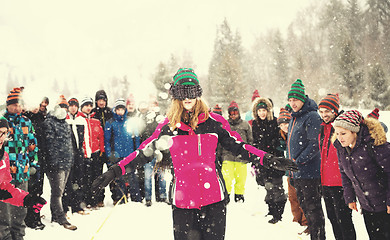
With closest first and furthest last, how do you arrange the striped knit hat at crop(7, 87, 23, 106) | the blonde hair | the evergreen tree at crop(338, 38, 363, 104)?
the blonde hair, the striped knit hat at crop(7, 87, 23, 106), the evergreen tree at crop(338, 38, 363, 104)

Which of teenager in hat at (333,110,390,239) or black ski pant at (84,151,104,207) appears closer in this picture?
teenager in hat at (333,110,390,239)

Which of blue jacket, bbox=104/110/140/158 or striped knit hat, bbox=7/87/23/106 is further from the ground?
striped knit hat, bbox=7/87/23/106

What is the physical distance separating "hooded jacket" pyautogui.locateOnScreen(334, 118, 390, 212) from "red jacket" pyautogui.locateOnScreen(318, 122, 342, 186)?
0.58 m

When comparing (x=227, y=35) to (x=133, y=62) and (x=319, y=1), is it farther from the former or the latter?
(x=133, y=62)

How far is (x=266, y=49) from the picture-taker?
212 ft

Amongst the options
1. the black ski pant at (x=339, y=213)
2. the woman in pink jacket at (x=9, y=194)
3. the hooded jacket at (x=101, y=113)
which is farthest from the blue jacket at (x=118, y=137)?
the black ski pant at (x=339, y=213)

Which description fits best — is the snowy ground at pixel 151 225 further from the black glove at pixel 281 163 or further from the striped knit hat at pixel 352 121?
the black glove at pixel 281 163

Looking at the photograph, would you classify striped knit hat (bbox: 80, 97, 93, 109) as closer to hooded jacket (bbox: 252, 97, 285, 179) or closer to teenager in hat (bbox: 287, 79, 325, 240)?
hooded jacket (bbox: 252, 97, 285, 179)

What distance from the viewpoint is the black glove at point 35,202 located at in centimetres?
349

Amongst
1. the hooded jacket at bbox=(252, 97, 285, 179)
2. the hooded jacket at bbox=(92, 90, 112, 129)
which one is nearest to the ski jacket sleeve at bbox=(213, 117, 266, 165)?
the hooded jacket at bbox=(252, 97, 285, 179)

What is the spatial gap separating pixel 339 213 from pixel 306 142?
1062 mm

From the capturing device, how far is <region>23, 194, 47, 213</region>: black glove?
3.49 meters

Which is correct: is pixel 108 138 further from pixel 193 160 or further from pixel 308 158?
pixel 193 160

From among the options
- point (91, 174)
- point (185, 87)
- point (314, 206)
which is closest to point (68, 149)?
point (91, 174)
